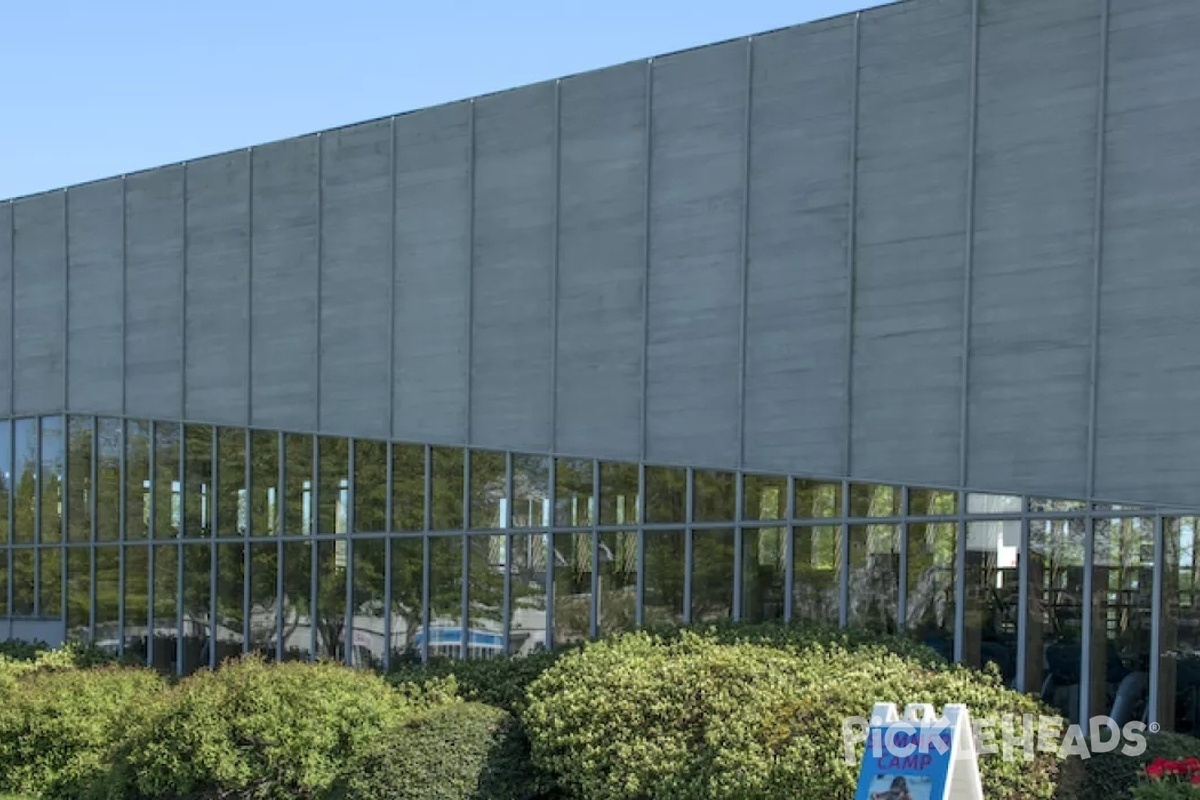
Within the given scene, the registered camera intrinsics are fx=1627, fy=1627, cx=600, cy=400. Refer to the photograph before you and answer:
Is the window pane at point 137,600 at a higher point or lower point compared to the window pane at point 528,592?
lower

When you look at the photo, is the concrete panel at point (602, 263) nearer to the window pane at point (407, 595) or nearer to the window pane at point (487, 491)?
the window pane at point (487, 491)

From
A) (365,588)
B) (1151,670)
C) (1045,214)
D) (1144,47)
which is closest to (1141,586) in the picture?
(1151,670)

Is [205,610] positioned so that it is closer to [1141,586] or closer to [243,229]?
[243,229]

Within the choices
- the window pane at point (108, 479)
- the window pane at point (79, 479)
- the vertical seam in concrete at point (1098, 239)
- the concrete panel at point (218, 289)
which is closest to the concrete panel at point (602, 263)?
the vertical seam in concrete at point (1098, 239)

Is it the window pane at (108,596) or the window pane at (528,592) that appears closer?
the window pane at (528,592)

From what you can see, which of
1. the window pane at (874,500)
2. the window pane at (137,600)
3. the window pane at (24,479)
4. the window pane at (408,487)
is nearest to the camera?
the window pane at (874,500)

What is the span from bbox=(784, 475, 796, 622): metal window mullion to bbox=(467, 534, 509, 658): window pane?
173 inches

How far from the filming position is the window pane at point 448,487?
71.6ft

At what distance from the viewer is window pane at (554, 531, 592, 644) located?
67.0ft

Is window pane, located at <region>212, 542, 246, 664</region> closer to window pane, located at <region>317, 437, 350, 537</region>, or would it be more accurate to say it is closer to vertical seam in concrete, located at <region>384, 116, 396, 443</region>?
window pane, located at <region>317, 437, 350, 537</region>

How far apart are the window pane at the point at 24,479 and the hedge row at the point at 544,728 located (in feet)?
32.2

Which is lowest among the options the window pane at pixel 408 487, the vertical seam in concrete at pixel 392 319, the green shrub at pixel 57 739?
the green shrub at pixel 57 739

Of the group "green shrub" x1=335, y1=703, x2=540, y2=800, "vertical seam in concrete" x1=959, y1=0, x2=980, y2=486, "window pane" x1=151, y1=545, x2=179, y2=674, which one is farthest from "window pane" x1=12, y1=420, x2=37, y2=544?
"vertical seam in concrete" x1=959, y1=0, x2=980, y2=486

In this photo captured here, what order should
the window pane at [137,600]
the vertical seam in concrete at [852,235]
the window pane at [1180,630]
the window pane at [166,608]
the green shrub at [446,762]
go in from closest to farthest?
the green shrub at [446,762]
the window pane at [1180,630]
the vertical seam in concrete at [852,235]
the window pane at [166,608]
the window pane at [137,600]
